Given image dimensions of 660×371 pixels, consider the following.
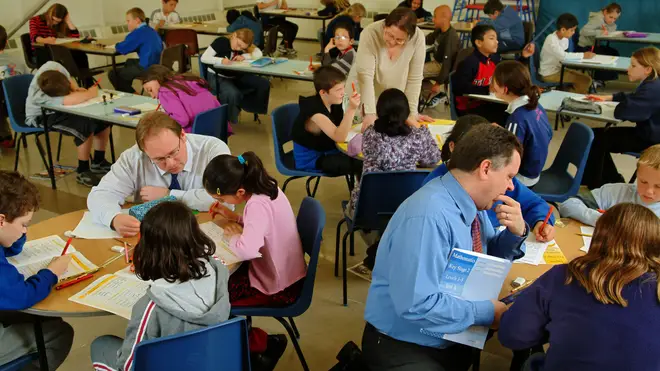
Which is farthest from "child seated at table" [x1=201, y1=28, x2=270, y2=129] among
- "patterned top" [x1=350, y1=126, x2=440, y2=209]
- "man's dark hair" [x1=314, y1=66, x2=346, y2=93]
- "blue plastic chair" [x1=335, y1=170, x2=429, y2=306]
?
"blue plastic chair" [x1=335, y1=170, x2=429, y2=306]

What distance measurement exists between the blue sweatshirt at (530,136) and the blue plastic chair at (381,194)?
3.10ft

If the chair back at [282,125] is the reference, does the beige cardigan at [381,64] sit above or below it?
above

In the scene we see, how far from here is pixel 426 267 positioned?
189 cm

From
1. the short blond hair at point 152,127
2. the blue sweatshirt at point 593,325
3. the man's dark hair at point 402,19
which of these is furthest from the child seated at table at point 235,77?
the blue sweatshirt at point 593,325

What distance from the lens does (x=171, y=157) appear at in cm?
290

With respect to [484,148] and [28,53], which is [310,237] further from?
[28,53]

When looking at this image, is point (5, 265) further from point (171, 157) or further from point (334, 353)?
point (334, 353)

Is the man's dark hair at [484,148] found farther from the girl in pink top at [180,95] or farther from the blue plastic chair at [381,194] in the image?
the girl in pink top at [180,95]

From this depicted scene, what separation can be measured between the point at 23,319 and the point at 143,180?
2.96 ft

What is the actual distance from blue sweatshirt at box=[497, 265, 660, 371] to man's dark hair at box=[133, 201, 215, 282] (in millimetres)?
1050

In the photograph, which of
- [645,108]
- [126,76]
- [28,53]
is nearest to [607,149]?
[645,108]

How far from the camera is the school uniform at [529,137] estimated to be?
381 centimetres

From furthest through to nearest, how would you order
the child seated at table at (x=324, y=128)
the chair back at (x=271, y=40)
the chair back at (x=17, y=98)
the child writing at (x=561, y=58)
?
the chair back at (x=271, y=40) → the child writing at (x=561, y=58) → the chair back at (x=17, y=98) → the child seated at table at (x=324, y=128)

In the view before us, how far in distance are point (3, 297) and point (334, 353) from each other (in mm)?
1612
